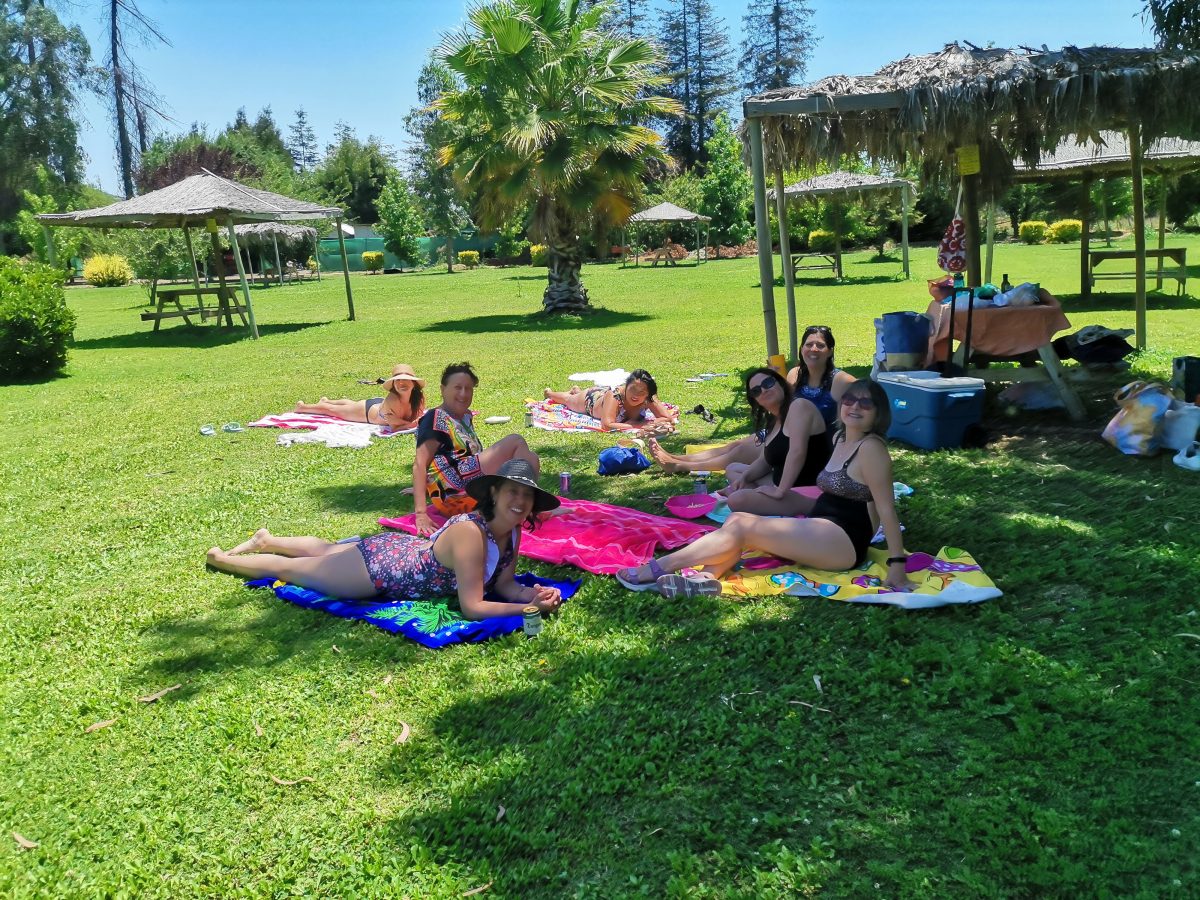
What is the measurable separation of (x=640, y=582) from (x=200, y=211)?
48.5ft

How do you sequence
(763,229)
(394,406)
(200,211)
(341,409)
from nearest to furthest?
(763,229), (394,406), (341,409), (200,211)

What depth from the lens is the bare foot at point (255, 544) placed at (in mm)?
4922

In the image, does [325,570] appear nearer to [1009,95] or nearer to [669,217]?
[1009,95]

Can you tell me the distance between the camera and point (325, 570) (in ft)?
14.9

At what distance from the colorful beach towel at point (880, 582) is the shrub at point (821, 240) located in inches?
1347

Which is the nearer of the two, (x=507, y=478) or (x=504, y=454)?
(x=507, y=478)

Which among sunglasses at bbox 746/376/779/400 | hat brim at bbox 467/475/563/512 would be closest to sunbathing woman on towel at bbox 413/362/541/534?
hat brim at bbox 467/475/563/512

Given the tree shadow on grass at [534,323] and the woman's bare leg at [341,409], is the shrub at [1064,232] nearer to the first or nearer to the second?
the tree shadow on grass at [534,323]

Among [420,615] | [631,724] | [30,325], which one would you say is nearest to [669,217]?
[30,325]

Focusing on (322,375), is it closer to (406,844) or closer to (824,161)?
(824,161)

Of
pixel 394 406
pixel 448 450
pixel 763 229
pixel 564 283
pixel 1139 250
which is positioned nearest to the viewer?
pixel 448 450

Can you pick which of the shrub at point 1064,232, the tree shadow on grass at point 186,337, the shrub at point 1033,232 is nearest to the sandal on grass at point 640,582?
the tree shadow on grass at point 186,337

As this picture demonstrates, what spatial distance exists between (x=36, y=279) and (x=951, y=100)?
511 inches

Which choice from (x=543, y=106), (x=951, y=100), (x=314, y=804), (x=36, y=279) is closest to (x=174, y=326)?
(x=36, y=279)
